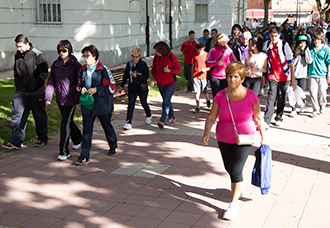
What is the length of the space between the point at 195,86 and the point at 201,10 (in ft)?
79.9

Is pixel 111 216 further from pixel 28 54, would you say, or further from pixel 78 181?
pixel 28 54

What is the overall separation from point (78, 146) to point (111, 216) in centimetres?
291

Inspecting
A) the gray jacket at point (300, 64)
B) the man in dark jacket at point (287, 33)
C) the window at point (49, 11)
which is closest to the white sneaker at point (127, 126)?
the gray jacket at point (300, 64)

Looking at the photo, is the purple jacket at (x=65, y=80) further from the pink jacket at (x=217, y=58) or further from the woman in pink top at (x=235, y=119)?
the pink jacket at (x=217, y=58)

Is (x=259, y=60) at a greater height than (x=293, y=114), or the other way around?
(x=259, y=60)

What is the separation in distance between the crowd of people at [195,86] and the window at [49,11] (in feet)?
26.4

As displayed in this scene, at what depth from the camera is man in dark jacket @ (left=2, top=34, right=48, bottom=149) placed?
23.1 ft

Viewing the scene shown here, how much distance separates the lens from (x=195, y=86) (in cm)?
994

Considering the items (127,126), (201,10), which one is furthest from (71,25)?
(201,10)

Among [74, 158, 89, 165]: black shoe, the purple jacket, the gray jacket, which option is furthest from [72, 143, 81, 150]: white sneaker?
the gray jacket

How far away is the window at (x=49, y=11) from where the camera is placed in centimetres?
1617

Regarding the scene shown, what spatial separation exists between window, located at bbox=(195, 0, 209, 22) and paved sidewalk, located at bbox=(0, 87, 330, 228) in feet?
85.6

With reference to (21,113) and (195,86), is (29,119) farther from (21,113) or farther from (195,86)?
(195,86)

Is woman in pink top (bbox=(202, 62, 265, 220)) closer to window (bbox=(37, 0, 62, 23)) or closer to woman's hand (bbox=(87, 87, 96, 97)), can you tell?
woman's hand (bbox=(87, 87, 96, 97))
